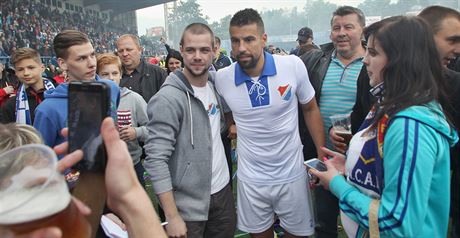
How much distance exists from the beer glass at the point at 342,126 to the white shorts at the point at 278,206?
574mm

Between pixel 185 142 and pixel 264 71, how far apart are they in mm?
810

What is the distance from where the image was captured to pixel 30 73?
4371 millimetres

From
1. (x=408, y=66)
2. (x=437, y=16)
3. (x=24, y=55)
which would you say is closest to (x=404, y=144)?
(x=408, y=66)

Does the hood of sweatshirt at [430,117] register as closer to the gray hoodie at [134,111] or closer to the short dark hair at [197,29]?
the short dark hair at [197,29]

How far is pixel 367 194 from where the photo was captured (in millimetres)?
1794

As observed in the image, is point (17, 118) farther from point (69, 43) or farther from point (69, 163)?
point (69, 163)

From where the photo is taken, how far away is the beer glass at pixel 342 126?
2502 millimetres

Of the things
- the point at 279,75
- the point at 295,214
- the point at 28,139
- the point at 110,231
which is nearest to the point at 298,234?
the point at 295,214

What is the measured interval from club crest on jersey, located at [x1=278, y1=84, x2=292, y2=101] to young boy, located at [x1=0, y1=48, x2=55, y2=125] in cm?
292

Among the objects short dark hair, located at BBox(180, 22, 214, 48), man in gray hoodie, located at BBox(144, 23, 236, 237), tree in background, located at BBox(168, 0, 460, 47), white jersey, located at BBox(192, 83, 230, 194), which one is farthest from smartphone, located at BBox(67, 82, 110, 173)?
tree in background, located at BBox(168, 0, 460, 47)

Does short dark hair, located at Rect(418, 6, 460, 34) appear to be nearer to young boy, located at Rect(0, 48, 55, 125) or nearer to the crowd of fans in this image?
young boy, located at Rect(0, 48, 55, 125)

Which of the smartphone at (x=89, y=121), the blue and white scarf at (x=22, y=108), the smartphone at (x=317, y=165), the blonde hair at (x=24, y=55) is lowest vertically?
the smartphone at (x=317, y=165)

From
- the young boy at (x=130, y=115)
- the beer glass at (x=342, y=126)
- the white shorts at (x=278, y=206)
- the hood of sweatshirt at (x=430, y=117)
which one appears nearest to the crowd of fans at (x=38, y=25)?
the young boy at (x=130, y=115)

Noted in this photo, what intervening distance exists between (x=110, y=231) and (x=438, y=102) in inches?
66.6
